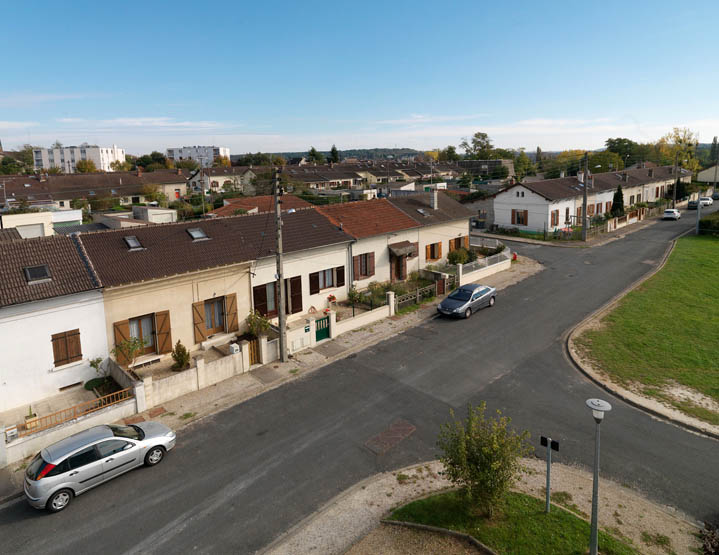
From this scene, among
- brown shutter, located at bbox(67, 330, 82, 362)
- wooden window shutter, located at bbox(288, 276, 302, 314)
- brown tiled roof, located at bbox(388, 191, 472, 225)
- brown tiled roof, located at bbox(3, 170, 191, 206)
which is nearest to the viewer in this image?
brown shutter, located at bbox(67, 330, 82, 362)

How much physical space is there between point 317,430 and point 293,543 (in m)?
4.83

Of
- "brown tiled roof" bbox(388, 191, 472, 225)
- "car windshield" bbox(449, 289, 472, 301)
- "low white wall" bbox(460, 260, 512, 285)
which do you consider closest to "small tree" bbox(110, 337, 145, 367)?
"car windshield" bbox(449, 289, 472, 301)

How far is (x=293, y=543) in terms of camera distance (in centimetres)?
1088

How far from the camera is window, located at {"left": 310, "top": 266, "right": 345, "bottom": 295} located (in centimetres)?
2595

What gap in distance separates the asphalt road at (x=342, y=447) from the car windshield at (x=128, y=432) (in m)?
1.01

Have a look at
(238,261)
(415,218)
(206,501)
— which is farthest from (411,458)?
(415,218)

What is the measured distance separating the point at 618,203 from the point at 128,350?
56887 millimetres

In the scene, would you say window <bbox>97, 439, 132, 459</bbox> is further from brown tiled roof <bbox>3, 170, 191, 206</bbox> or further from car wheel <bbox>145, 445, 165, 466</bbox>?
brown tiled roof <bbox>3, 170, 191, 206</bbox>

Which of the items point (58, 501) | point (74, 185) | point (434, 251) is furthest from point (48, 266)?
point (74, 185)

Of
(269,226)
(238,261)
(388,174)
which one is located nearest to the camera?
(238,261)

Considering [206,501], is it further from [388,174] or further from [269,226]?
[388,174]

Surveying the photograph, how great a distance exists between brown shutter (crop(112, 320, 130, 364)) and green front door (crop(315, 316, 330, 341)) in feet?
26.8

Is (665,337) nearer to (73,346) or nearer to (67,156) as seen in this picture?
(73,346)

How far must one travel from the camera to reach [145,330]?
64.8ft
